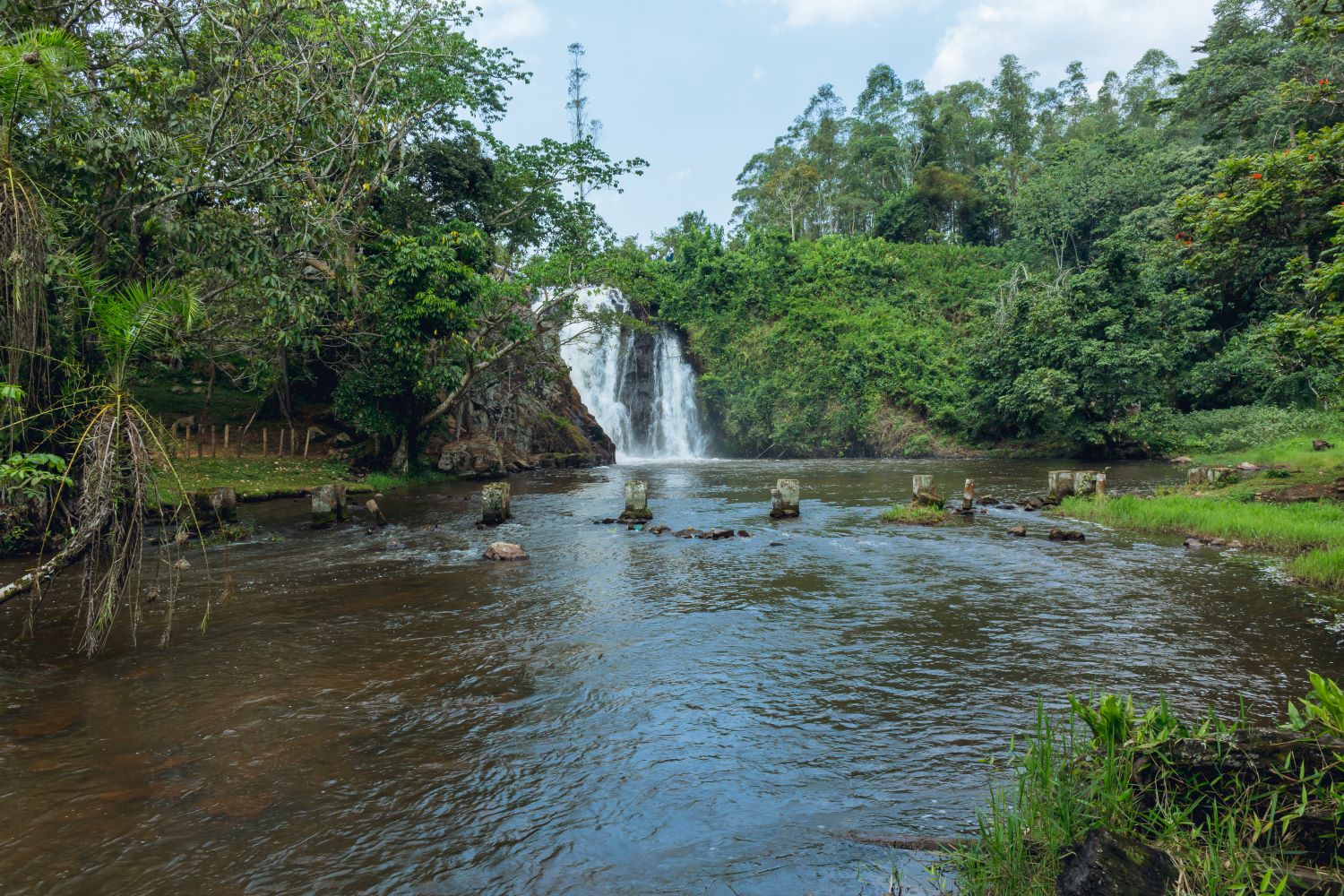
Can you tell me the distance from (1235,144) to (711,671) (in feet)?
134

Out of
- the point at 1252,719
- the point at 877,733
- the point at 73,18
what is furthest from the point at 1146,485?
the point at 73,18

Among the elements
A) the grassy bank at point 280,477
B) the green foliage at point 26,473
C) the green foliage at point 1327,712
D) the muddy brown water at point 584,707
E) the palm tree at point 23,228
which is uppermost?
the palm tree at point 23,228

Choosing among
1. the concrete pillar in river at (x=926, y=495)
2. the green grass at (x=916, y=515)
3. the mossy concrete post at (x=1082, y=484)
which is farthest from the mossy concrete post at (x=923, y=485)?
the mossy concrete post at (x=1082, y=484)

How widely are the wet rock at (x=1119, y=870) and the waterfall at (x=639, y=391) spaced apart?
38779 mm

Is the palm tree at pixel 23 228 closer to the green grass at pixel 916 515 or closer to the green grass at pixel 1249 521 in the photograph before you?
the green grass at pixel 916 515

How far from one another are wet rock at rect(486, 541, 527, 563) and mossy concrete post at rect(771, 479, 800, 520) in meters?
6.75

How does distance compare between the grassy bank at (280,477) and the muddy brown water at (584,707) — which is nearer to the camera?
the muddy brown water at (584,707)

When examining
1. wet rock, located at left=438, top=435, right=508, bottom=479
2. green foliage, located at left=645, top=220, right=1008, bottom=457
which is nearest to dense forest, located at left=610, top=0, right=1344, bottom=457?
green foliage, located at left=645, top=220, right=1008, bottom=457

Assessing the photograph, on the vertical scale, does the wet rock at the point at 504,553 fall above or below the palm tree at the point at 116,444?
below

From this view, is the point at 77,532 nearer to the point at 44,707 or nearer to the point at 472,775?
the point at 44,707

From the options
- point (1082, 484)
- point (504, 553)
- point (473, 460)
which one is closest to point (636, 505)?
point (504, 553)

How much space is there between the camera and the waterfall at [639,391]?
1662 inches

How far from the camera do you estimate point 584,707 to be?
6469 mm

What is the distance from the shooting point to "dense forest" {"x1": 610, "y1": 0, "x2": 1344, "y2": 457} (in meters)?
15.9
